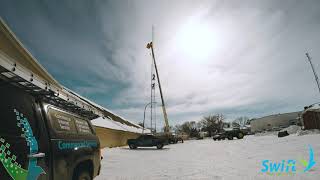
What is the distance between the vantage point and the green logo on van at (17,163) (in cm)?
223

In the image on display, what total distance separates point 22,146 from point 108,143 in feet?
79.9

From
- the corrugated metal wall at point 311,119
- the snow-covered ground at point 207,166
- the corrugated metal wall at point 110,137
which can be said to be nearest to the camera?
the snow-covered ground at point 207,166

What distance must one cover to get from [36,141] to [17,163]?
1.31 feet

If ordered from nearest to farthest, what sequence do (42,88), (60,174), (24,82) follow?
(60,174) < (24,82) < (42,88)

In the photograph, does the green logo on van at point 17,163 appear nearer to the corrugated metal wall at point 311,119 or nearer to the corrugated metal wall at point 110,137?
the corrugated metal wall at point 110,137

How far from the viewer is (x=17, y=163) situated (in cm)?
238

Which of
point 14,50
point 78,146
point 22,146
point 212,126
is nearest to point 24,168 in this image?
point 22,146

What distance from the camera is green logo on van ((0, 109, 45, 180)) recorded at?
7.33 feet

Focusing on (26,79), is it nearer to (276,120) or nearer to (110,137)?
(110,137)

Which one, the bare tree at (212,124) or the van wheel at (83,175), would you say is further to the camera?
the bare tree at (212,124)

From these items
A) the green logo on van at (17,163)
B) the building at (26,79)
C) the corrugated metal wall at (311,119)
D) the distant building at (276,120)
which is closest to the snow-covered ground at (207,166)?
the building at (26,79)

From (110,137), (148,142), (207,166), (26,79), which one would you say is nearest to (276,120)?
(148,142)

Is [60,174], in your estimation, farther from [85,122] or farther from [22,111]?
[85,122]

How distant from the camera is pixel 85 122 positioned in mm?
5031
